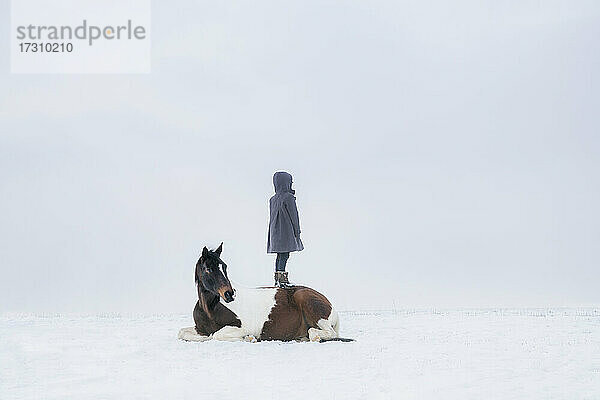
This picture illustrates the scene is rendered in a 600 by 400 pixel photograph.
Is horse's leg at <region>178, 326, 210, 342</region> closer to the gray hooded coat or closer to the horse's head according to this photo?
the horse's head

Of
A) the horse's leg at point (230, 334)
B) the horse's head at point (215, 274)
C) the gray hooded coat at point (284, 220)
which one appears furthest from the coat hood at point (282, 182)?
the horse's leg at point (230, 334)

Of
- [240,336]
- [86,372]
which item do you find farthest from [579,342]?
[86,372]

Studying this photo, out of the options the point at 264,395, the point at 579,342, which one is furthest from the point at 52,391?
the point at 579,342

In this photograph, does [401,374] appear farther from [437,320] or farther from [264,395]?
[437,320]

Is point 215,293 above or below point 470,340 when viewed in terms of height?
above

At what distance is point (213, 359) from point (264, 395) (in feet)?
4.84

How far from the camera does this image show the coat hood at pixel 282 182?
8625 millimetres

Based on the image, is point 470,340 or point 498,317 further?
point 498,317

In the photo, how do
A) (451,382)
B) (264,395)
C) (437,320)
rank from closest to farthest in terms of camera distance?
(264,395) < (451,382) < (437,320)

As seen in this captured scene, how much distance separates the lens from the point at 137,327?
8.98 metres

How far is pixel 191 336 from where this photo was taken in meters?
7.75

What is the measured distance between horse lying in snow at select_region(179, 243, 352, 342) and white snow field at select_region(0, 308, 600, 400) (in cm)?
20

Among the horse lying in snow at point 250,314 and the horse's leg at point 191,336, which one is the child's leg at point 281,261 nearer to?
the horse lying in snow at point 250,314

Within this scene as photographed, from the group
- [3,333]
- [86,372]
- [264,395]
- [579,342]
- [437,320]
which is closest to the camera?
[264,395]
